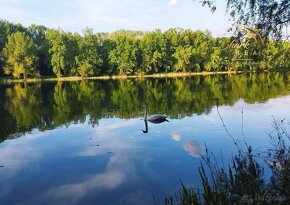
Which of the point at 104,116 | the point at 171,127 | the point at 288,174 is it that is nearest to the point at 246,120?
the point at 171,127

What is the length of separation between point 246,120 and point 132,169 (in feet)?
37.9

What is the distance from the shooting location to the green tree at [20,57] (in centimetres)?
9575

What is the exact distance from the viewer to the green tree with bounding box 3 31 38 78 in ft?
314

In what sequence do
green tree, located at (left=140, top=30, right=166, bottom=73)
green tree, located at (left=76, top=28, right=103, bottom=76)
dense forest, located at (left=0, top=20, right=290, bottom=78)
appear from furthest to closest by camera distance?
green tree, located at (left=140, top=30, right=166, bottom=73), green tree, located at (left=76, top=28, right=103, bottom=76), dense forest, located at (left=0, top=20, right=290, bottom=78)

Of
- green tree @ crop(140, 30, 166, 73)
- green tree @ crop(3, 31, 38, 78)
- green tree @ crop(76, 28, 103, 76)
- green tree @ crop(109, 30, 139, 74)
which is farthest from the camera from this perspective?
green tree @ crop(140, 30, 166, 73)

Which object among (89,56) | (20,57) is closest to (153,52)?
(89,56)

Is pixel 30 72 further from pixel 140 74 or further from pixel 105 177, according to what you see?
pixel 105 177

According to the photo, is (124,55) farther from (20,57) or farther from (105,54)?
(20,57)

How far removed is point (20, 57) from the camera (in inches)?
3858

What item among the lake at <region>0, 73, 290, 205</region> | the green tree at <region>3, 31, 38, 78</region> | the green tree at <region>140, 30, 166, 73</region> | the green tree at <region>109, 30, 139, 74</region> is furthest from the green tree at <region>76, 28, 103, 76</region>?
the lake at <region>0, 73, 290, 205</region>

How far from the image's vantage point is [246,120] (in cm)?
2348

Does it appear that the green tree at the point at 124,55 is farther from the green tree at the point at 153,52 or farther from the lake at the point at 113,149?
the lake at the point at 113,149

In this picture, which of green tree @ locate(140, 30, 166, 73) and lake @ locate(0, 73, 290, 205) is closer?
lake @ locate(0, 73, 290, 205)

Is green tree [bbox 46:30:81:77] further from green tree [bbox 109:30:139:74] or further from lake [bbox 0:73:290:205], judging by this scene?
lake [bbox 0:73:290:205]
